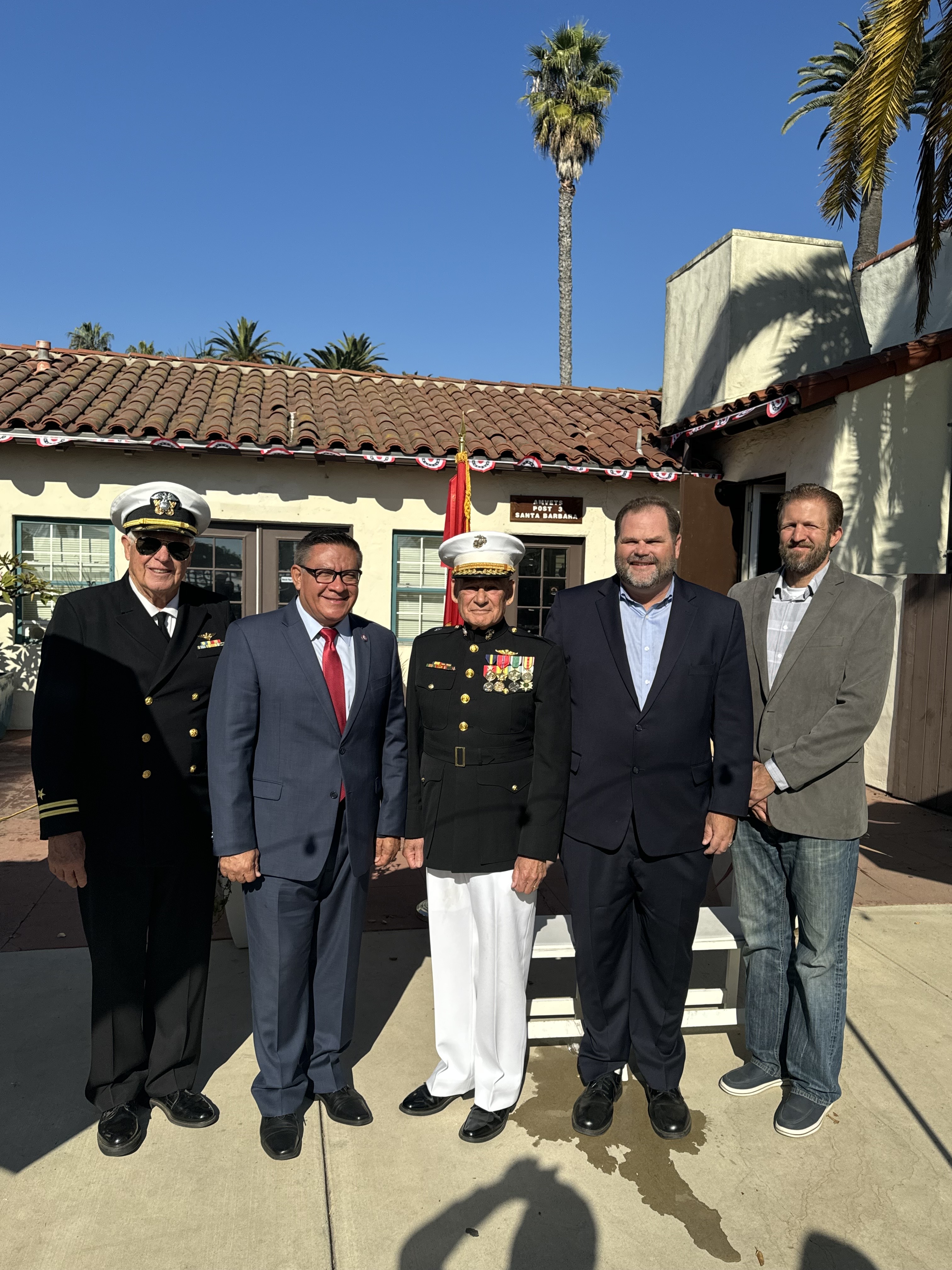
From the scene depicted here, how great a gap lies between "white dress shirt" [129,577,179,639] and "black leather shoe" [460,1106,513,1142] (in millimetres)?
1862

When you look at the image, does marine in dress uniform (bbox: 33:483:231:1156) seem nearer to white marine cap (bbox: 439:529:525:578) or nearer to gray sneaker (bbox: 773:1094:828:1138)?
white marine cap (bbox: 439:529:525:578)

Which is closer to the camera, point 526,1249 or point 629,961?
point 526,1249

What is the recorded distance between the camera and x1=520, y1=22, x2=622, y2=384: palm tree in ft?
81.5

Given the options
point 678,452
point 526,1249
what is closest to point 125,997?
point 526,1249

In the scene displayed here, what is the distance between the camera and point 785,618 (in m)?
3.14

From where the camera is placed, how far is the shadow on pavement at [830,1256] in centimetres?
238

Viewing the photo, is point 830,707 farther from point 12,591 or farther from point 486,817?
point 12,591

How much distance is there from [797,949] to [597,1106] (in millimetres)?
875

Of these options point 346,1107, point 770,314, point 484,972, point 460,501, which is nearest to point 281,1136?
point 346,1107

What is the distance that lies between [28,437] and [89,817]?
24.2 feet

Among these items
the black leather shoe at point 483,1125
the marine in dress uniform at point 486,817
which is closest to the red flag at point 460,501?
the marine in dress uniform at point 486,817

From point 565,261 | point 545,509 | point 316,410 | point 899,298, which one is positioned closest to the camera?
point 545,509

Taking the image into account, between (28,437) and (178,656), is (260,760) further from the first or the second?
(28,437)

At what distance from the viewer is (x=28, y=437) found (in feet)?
29.2
